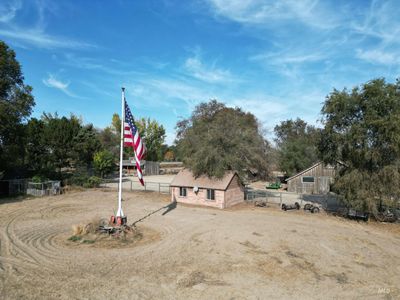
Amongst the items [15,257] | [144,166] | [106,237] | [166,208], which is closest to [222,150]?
[166,208]

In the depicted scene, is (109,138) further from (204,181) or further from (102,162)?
(204,181)

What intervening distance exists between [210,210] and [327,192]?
18.8 m

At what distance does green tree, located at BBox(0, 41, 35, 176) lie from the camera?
27.6 meters

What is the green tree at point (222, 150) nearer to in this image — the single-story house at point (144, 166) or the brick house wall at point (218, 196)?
the brick house wall at point (218, 196)

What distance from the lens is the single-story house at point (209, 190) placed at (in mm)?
25750

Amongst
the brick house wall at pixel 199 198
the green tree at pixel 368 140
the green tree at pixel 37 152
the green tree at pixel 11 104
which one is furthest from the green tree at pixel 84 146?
the green tree at pixel 368 140

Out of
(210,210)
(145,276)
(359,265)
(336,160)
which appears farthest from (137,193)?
(359,265)

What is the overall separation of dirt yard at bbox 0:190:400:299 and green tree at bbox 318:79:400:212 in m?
2.48

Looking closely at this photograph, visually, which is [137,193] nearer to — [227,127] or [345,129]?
[227,127]

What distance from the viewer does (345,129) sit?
870 inches

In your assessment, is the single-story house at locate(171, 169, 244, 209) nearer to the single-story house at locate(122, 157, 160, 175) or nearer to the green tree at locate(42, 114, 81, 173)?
the green tree at locate(42, 114, 81, 173)

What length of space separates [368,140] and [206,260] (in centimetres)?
1563

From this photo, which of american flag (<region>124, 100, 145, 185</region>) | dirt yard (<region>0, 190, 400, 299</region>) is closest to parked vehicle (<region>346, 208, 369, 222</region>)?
dirt yard (<region>0, 190, 400, 299</region>)

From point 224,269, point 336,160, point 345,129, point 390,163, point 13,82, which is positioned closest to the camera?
point 224,269
